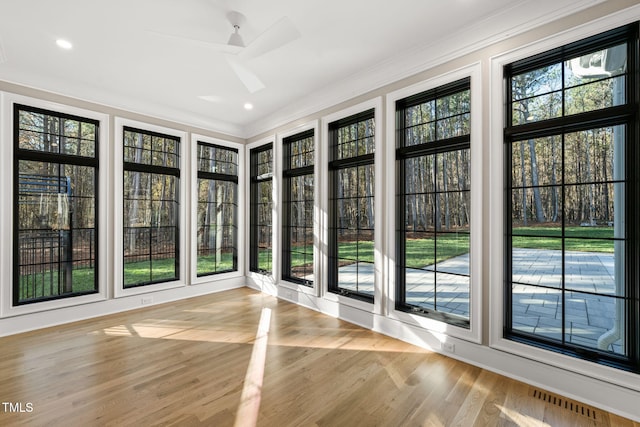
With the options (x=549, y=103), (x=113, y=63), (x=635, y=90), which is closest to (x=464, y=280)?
(x=549, y=103)

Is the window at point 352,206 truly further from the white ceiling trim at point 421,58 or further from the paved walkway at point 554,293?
the paved walkway at point 554,293

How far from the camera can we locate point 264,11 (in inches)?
102

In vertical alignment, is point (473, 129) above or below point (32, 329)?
above

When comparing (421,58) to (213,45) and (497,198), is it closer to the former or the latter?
(497,198)

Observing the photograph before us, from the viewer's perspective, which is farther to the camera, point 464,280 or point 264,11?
point 464,280

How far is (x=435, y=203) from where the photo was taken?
321cm

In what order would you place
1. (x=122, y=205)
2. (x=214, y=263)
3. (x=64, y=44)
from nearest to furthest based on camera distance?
(x=64, y=44), (x=122, y=205), (x=214, y=263)

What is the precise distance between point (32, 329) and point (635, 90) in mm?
6337

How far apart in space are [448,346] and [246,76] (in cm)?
377

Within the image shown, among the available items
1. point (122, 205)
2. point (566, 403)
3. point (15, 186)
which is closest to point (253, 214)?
point (122, 205)

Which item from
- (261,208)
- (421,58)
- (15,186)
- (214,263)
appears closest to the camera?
(421,58)

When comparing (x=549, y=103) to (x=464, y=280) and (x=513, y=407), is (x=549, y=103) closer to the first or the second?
(x=464, y=280)

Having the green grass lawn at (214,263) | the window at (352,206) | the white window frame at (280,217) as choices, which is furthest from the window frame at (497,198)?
the green grass lawn at (214,263)

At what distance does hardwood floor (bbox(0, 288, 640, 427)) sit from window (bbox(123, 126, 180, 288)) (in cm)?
111
